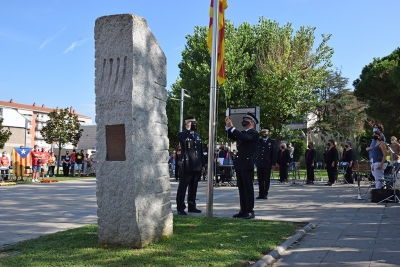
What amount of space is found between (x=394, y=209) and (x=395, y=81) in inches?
680

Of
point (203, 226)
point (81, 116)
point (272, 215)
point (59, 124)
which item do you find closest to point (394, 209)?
point (272, 215)

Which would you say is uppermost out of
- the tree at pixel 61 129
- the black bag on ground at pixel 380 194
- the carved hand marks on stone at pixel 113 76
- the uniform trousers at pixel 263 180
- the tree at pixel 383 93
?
the tree at pixel 383 93

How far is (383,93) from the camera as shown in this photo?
30688mm

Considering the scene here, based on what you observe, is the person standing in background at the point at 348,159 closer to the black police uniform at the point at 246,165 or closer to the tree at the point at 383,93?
the tree at the point at 383,93

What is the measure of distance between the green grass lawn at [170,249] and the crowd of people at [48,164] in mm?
15329

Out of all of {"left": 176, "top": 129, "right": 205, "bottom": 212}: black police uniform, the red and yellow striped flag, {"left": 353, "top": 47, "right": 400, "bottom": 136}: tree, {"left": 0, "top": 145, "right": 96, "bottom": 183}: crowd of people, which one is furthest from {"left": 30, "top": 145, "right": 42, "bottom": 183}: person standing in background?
{"left": 353, "top": 47, "right": 400, "bottom": 136}: tree

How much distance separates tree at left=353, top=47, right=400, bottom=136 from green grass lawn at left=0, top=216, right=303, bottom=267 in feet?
80.0

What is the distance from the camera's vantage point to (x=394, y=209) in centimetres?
1091

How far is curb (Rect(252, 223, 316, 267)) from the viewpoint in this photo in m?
5.61

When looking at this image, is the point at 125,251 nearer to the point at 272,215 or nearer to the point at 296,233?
the point at 296,233

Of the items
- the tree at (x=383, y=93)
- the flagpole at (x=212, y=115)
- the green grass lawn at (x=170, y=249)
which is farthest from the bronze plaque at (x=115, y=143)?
the tree at (x=383, y=93)

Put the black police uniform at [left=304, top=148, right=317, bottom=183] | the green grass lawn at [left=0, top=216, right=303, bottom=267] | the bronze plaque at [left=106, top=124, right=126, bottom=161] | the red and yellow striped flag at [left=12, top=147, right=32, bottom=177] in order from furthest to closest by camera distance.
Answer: the red and yellow striped flag at [left=12, top=147, right=32, bottom=177] < the black police uniform at [left=304, top=148, right=317, bottom=183] < the bronze plaque at [left=106, top=124, right=126, bottom=161] < the green grass lawn at [left=0, top=216, right=303, bottom=267]

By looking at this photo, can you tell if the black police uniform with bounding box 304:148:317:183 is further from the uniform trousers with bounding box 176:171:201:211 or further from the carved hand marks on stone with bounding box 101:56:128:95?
the carved hand marks on stone with bounding box 101:56:128:95

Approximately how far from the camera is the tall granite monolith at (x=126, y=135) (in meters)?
6.20
